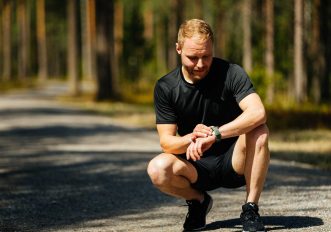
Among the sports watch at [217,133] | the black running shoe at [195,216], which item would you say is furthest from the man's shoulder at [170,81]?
the black running shoe at [195,216]

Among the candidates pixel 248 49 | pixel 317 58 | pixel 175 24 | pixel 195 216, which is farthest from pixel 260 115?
pixel 175 24

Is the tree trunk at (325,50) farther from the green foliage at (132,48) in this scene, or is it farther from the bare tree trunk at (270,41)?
the green foliage at (132,48)

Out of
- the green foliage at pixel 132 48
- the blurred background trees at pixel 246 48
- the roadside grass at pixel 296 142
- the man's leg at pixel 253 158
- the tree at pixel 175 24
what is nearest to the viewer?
the man's leg at pixel 253 158

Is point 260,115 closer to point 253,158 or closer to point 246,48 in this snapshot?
point 253,158

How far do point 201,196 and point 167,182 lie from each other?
421 mm

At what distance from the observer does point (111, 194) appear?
24.0 ft

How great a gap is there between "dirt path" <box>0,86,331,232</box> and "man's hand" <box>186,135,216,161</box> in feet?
2.45

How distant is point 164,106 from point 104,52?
77.9 ft

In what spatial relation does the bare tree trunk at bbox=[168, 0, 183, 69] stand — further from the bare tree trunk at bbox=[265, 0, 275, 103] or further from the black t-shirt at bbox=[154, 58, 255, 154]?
the black t-shirt at bbox=[154, 58, 255, 154]

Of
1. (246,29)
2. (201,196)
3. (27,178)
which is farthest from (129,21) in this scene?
(201,196)

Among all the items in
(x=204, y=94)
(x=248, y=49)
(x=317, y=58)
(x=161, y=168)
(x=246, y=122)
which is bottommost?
(x=317, y=58)

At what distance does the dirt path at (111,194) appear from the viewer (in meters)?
5.54

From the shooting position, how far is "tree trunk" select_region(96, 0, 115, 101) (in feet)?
90.6

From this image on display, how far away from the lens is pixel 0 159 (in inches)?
418
